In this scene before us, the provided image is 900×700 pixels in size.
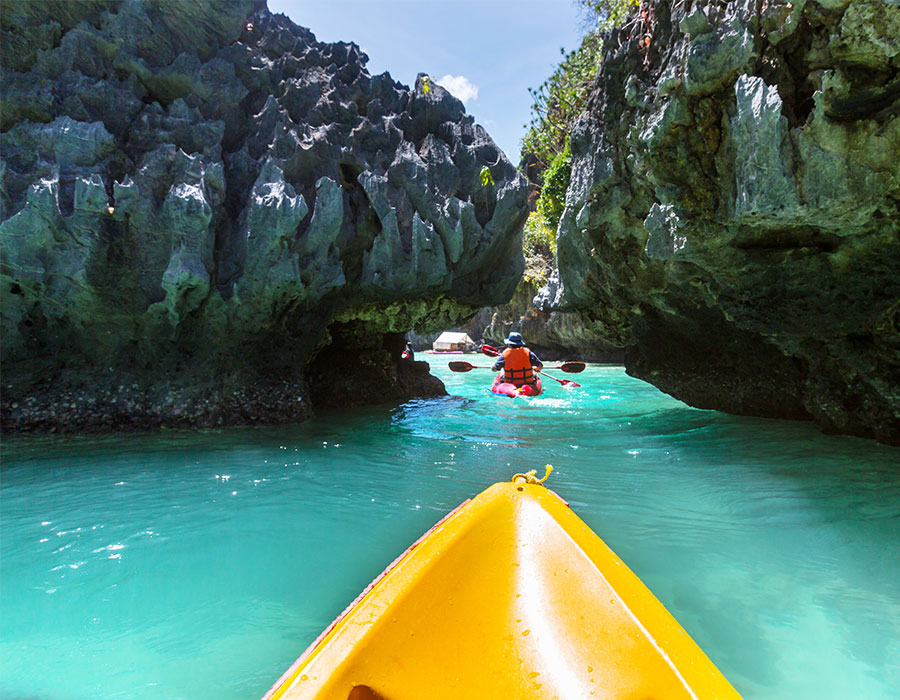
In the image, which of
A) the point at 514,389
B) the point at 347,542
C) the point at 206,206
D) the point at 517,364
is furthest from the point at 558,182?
the point at 347,542

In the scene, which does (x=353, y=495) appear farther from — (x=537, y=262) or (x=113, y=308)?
(x=537, y=262)

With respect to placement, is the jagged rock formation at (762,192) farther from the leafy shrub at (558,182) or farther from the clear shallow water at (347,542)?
the leafy shrub at (558,182)

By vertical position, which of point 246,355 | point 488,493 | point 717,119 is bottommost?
point 488,493

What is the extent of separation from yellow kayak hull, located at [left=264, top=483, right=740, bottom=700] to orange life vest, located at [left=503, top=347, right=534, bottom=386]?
7.32m

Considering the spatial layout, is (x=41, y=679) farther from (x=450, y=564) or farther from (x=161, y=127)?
(x=161, y=127)

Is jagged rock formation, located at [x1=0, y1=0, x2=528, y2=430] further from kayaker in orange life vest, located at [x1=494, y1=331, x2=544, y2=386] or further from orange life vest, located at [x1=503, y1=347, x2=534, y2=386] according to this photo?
orange life vest, located at [x1=503, y1=347, x2=534, y2=386]

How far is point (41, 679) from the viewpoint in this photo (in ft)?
6.64

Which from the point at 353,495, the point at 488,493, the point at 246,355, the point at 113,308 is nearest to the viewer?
the point at 488,493

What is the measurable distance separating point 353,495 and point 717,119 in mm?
5664

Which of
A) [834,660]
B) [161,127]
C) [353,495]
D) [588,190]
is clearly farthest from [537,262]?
[834,660]

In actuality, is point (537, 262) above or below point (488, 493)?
above

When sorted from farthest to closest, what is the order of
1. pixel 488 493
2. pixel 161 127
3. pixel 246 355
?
pixel 246 355 → pixel 161 127 → pixel 488 493

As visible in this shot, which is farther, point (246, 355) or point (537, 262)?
point (537, 262)

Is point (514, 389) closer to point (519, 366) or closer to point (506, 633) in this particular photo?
point (519, 366)
